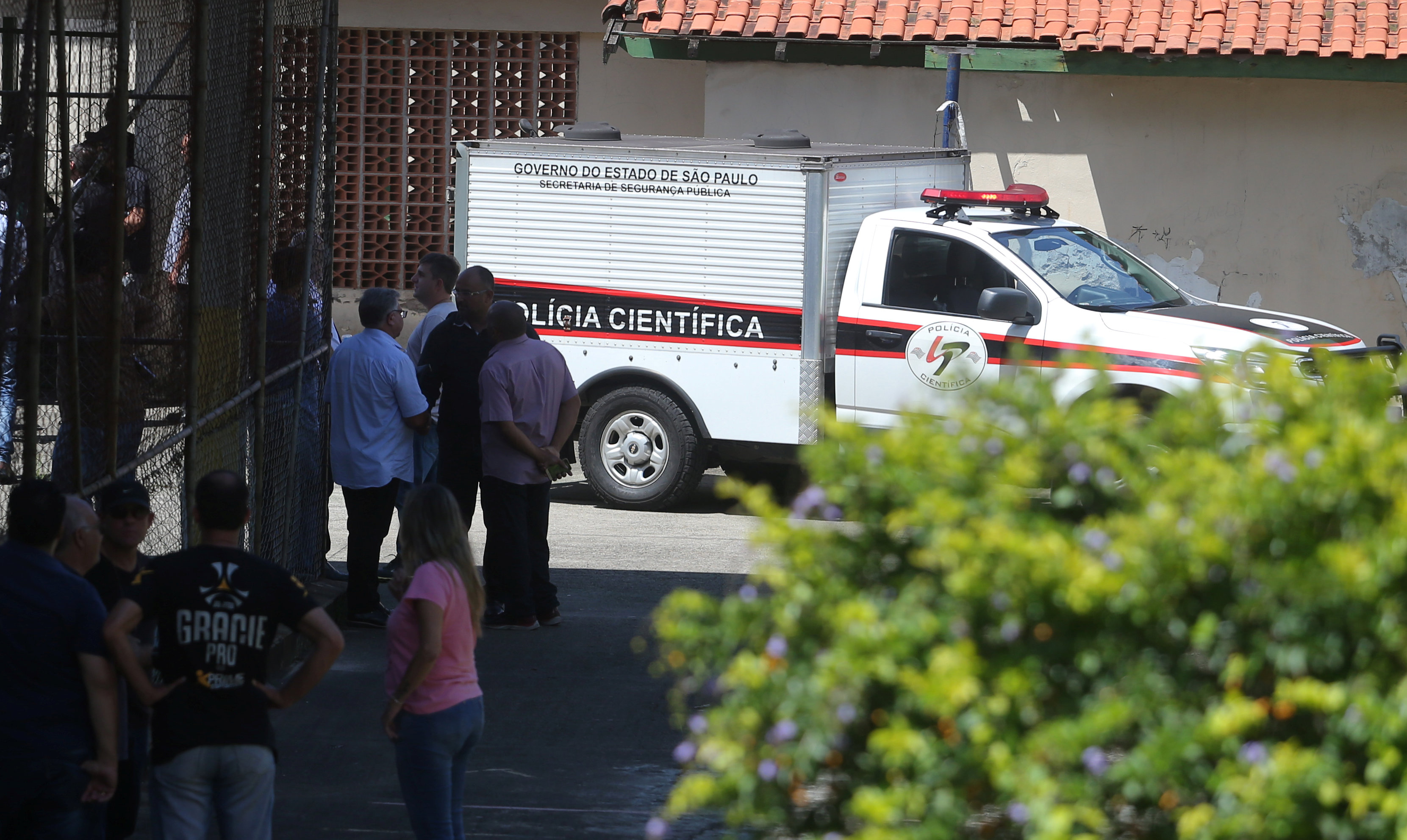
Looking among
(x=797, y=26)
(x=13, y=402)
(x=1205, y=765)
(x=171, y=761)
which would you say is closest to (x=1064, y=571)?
(x=1205, y=765)

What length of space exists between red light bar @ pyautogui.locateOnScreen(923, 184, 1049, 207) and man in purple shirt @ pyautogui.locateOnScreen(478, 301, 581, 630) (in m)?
4.17

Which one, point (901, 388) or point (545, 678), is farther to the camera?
point (901, 388)

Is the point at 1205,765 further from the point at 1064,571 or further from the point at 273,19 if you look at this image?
the point at 273,19

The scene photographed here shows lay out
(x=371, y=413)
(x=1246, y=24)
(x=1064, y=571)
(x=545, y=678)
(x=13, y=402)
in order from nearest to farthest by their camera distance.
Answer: (x=1064, y=571)
(x=13, y=402)
(x=545, y=678)
(x=371, y=413)
(x=1246, y=24)

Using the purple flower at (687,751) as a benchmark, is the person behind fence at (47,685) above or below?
below

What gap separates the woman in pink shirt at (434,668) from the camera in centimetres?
450

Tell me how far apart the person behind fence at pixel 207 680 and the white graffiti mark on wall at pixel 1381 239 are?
43.6 feet

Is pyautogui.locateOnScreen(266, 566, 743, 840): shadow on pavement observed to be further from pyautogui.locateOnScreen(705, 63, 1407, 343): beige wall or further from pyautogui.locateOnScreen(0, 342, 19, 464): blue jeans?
pyautogui.locateOnScreen(705, 63, 1407, 343): beige wall

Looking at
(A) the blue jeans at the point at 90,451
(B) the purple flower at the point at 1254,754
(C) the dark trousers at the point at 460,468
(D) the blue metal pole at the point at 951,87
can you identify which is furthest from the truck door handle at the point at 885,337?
(B) the purple flower at the point at 1254,754

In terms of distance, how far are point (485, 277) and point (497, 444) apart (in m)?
0.87

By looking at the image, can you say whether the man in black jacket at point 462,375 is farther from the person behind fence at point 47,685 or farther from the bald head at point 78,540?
the person behind fence at point 47,685

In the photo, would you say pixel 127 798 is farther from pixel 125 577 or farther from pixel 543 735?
pixel 543 735

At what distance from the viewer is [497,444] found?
7.91m

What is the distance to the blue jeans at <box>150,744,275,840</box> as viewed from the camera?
159 inches
